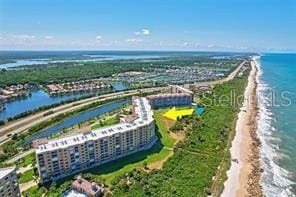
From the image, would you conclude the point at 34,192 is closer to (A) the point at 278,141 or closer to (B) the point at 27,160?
(B) the point at 27,160

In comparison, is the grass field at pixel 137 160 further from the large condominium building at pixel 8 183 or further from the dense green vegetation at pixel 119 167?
the large condominium building at pixel 8 183

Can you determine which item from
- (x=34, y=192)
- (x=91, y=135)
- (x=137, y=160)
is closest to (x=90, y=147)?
(x=91, y=135)

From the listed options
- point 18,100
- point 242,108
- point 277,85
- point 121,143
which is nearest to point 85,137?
point 121,143

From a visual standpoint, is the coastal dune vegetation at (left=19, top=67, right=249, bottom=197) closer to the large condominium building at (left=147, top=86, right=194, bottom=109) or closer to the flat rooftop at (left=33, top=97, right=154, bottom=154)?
the flat rooftop at (left=33, top=97, right=154, bottom=154)

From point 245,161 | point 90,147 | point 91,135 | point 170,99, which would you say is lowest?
point 245,161

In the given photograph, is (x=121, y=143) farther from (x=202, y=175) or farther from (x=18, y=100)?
(x=18, y=100)
